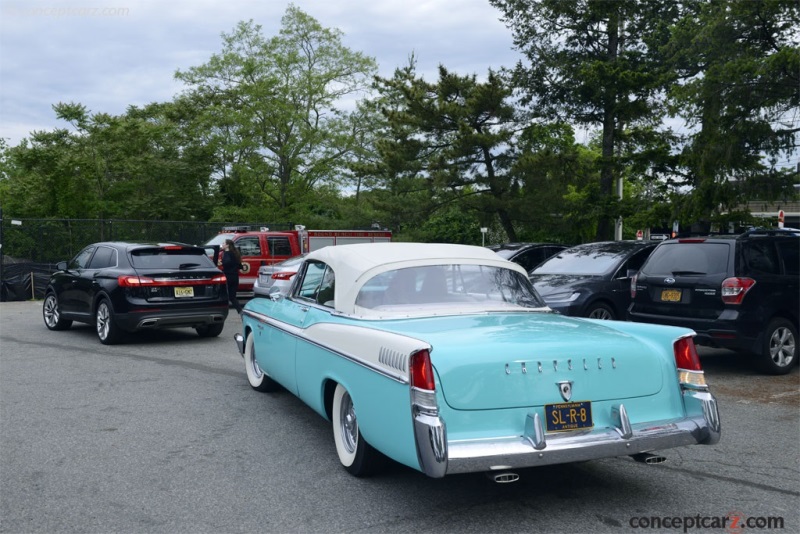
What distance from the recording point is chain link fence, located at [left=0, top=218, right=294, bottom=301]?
2036 centimetres

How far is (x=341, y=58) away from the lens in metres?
39.7

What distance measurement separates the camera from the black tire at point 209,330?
467 inches

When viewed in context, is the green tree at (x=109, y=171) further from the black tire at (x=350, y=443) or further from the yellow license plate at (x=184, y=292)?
the black tire at (x=350, y=443)

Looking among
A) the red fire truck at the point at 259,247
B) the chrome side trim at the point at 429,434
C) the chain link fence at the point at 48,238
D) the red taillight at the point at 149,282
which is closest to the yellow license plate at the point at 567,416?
the chrome side trim at the point at 429,434

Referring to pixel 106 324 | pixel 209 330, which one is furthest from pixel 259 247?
pixel 106 324

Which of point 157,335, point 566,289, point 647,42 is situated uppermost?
point 647,42

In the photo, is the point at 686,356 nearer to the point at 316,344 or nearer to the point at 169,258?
the point at 316,344

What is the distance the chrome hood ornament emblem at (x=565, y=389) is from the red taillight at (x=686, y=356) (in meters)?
0.89

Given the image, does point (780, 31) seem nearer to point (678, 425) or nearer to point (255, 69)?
point (678, 425)

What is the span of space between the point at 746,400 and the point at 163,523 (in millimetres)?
5775

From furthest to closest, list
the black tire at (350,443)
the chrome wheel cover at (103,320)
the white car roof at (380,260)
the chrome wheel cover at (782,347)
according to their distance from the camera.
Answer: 1. the chrome wheel cover at (103,320)
2. the chrome wheel cover at (782,347)
3. the white car roof at (380,260)
4. the black tire at (350,443)

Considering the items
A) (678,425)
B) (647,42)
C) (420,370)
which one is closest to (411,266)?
(420,370)

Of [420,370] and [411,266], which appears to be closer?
[420,370]

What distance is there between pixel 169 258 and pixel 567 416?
8.74 metres
